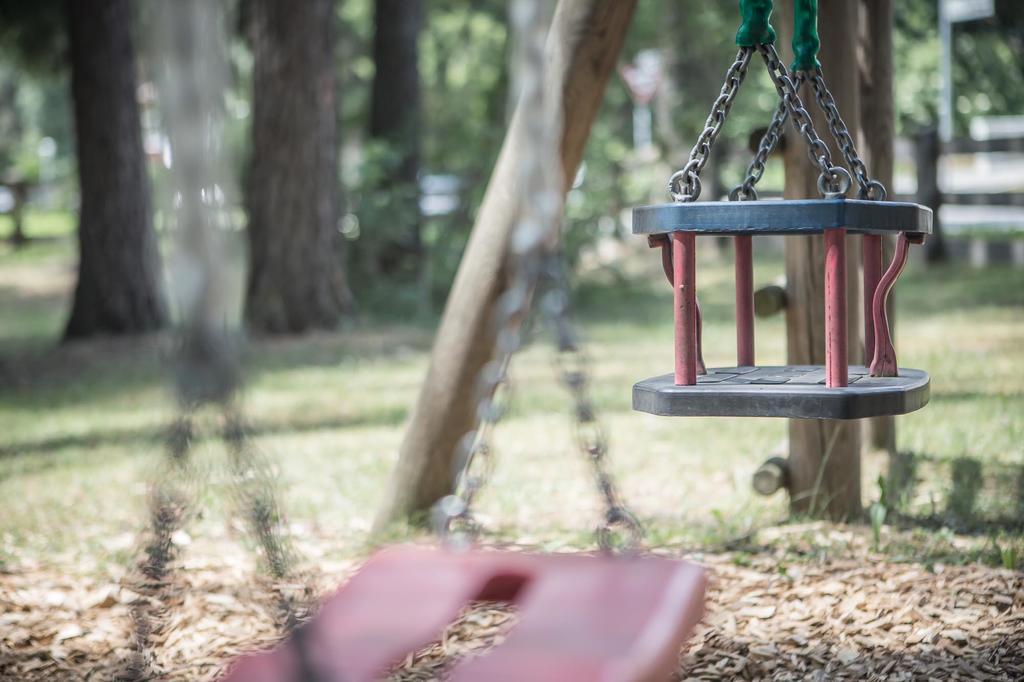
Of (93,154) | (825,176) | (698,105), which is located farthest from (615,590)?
(698,105)

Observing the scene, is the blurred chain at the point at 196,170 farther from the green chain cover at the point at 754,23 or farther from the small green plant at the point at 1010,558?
the small green plant at the point at 1010,558

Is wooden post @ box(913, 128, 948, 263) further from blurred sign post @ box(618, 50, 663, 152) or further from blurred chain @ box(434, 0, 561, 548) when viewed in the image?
blurred chain @ box(434, 0, 561, 548)

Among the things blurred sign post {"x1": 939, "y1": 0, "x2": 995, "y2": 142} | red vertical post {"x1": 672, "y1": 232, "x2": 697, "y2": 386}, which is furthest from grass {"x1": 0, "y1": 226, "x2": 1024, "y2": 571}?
blurred sign post {"x1": 939, "y1": 0, "x2": 995, "y2": 142}

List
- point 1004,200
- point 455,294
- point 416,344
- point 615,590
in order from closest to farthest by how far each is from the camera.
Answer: point 615,590, point 455,294, point 416,344, point 1004,200

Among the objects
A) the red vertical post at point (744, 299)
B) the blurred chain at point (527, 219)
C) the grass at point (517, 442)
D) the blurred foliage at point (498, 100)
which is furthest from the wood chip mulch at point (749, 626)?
the blurred foliage at point (498, 100)

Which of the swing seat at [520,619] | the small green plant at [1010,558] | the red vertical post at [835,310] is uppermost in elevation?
the red vertical post at [835,310]

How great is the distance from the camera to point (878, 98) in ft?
16.1

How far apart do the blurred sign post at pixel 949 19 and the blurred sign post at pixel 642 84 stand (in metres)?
4.24

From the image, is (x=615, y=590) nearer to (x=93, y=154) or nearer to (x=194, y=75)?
(x=194, y=75)

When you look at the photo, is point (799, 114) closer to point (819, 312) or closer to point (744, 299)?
point (744, 299)

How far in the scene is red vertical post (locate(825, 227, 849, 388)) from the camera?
2533 mm

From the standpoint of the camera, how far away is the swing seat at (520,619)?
1692 mm

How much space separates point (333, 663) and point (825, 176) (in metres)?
1.57

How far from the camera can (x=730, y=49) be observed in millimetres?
15836
